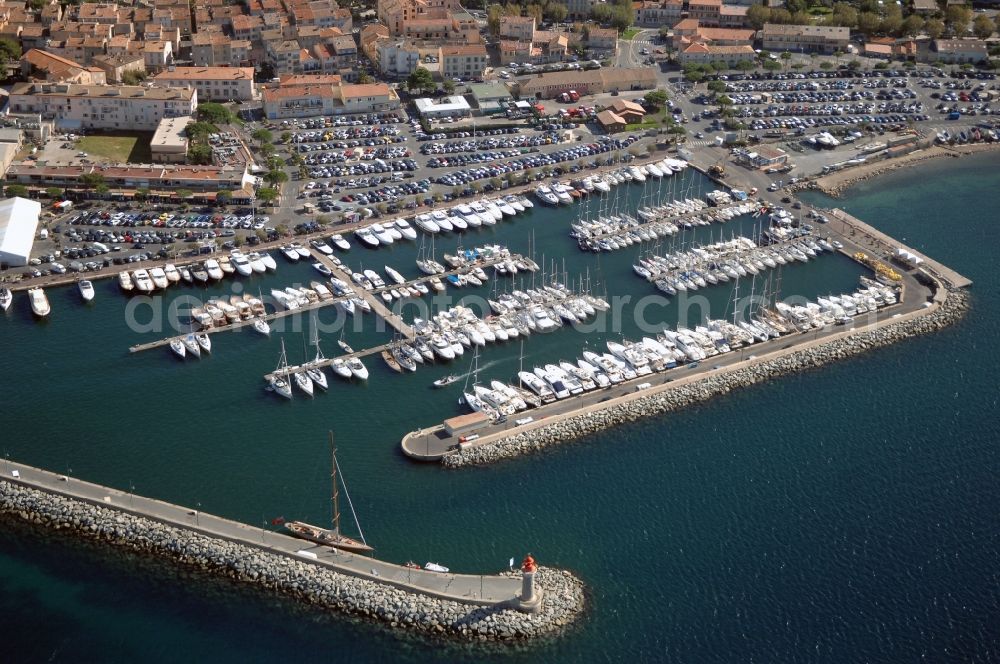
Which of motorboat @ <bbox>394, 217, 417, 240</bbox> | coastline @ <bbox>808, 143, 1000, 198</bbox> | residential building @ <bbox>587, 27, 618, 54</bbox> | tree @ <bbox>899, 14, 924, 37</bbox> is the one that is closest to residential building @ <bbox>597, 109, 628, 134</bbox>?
coastline @ <bbox>808, 143, 1000, 198</bbox>

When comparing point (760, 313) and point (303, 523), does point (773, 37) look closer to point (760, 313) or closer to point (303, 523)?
point (760, 313)

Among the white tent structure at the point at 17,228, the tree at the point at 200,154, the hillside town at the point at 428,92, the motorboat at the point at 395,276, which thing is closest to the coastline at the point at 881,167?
the hillside town at the point at 428,92

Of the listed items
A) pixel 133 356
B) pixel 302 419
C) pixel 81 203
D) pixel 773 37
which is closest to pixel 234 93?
pixel 81 203

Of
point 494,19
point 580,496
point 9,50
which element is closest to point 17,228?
point 9,50

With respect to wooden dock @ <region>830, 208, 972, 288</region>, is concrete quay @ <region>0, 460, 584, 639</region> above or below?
below

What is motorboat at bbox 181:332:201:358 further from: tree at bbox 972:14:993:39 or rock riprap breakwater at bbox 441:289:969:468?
tree at bbox 972:14:993:39

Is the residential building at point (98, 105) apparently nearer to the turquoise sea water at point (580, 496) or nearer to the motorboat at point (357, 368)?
the turquoise sea water at point (580, 496)
